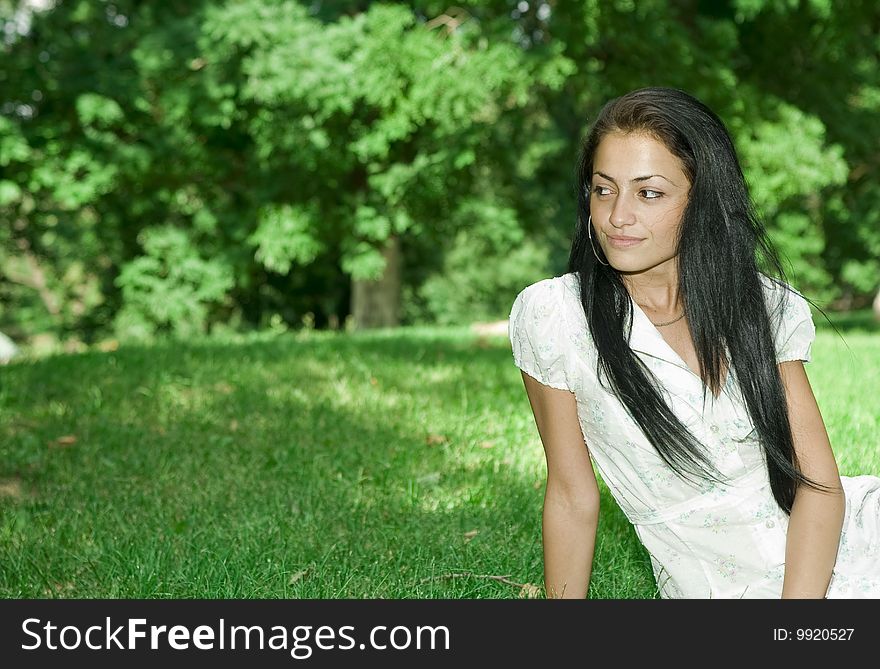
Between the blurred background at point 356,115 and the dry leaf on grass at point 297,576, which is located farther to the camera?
the blurred background at point 356,115

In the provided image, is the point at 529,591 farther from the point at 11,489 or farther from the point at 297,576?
the point at 11,489

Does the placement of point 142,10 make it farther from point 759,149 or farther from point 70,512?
point 70,512

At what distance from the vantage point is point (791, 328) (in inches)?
98.7

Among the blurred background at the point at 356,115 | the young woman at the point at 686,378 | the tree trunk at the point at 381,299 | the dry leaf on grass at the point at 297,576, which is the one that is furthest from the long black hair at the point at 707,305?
the tree trunk at the point at 381,299

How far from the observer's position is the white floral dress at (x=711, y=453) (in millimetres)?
2549

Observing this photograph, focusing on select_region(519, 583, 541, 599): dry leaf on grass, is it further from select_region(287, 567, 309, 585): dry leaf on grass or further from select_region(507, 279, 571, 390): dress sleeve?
A: select_region(507, 279, 571, 390): dress sleeve

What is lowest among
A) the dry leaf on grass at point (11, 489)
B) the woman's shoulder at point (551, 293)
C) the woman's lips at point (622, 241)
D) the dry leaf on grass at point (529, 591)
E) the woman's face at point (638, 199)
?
the dry leaf on grass at point (11, 489)

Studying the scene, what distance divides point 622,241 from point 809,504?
782 millimetres

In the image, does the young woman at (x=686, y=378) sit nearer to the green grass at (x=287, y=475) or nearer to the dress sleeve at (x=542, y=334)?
the dress sleeve at (x=542, y=334)

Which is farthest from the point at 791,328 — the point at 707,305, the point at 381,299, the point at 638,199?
the point at 381,299

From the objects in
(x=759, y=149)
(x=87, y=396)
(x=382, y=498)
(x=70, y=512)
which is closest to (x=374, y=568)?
(x=382, y=498)

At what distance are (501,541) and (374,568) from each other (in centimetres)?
54
